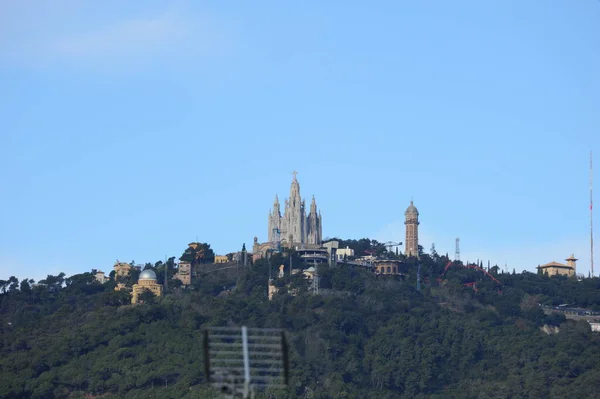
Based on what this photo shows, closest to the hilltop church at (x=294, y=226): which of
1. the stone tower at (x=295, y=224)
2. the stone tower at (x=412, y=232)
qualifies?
the stone tower at (x=295, y=224)

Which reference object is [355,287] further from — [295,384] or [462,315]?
[295,384]

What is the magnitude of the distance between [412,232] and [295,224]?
20.3 meters

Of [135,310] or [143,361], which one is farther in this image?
[135,310]

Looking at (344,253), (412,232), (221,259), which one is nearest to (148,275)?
(221,259)

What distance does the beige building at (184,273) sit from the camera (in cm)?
17374

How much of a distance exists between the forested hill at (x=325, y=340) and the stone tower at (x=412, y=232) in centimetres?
1398

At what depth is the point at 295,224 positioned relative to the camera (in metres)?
183

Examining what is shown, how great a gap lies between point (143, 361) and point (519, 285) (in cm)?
6115

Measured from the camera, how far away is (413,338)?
156m

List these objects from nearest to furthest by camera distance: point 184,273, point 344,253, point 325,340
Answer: point 325,340, point 184,273, point 344,253

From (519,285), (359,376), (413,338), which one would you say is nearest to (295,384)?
(359,376)

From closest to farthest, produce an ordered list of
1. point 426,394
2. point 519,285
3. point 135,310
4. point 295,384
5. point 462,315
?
point 295,384, point 426,394, point 135,310, point 462,315, point 519,285

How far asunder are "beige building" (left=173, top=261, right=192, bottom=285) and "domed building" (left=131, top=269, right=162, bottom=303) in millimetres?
8429

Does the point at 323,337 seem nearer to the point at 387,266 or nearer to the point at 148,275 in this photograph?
the point at 148,275
